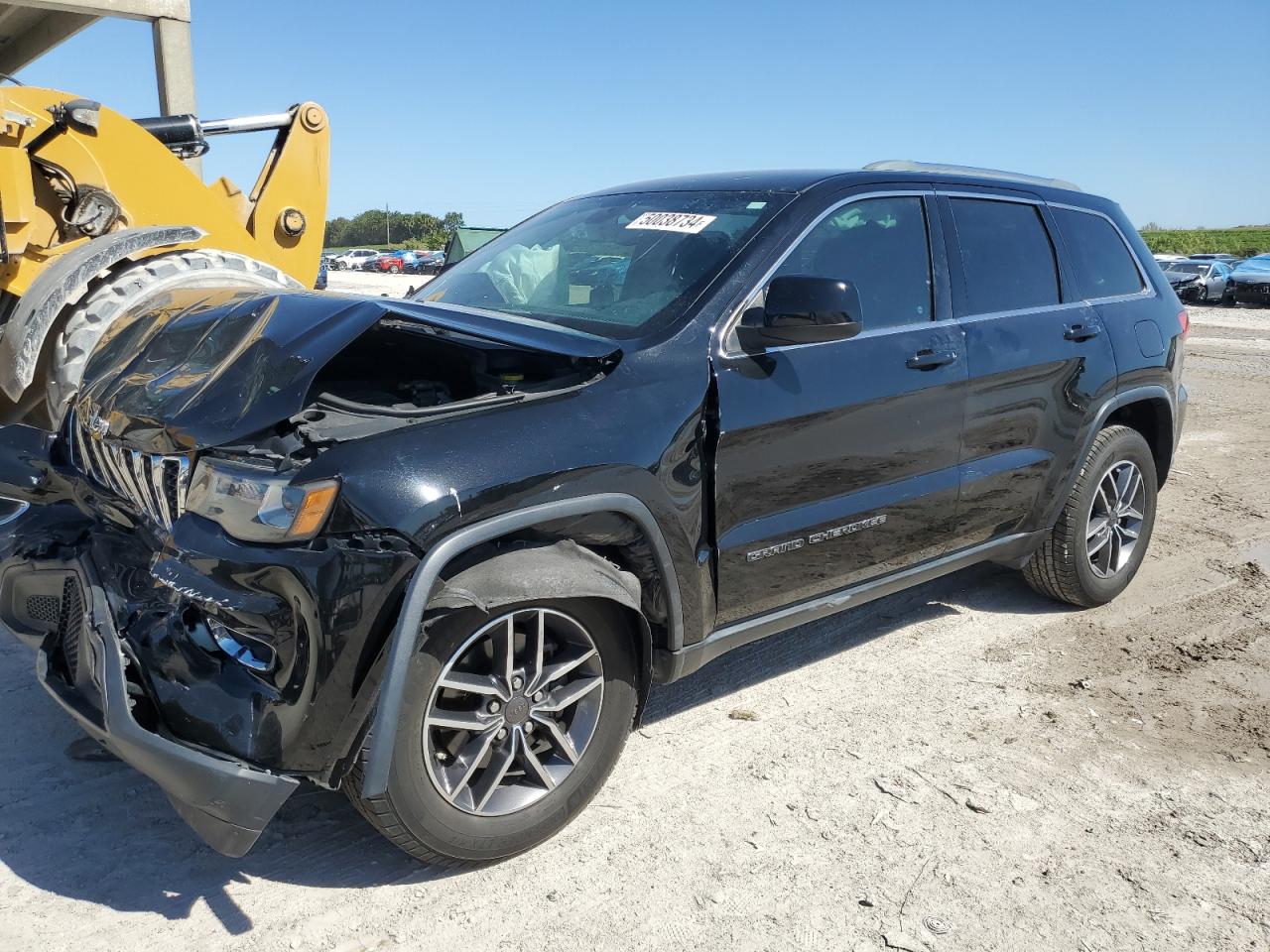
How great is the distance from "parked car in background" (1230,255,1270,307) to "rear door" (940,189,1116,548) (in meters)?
26.8

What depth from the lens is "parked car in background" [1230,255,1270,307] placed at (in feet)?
88.5

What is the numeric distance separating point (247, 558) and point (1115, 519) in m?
4.05

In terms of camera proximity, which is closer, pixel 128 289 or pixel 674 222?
pixel 674 222

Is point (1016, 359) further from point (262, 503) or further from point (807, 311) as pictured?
point (262, 503)

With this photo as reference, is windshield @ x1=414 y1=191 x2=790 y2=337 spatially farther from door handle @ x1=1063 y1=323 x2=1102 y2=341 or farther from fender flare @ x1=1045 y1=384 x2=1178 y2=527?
fender flare @ x1=1045 y1=384 x2=1178 y2=527

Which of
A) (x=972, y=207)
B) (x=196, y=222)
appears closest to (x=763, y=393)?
(x=972, y=207)

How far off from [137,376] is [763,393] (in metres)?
1.88

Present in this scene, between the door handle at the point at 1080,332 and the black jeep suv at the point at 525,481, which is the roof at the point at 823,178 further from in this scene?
the door handle at the point at 1080,332

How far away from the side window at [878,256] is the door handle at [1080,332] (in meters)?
0.88

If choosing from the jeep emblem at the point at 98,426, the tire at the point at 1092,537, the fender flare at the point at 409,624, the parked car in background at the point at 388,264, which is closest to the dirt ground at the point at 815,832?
the tire at the point at 1092,537

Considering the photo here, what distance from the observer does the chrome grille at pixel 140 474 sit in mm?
2750

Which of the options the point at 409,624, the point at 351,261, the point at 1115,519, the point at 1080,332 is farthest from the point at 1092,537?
the point at 351,261

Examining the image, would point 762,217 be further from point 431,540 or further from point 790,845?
point 790,845

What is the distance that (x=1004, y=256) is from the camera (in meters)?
4.29
